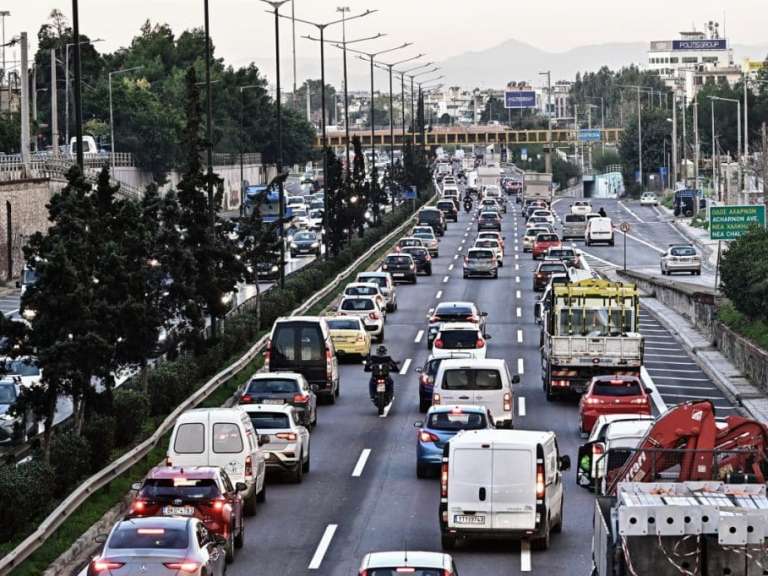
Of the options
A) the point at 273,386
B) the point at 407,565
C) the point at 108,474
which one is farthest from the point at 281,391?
the point at 407,565

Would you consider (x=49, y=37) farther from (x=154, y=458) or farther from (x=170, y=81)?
(x=154, y=458)

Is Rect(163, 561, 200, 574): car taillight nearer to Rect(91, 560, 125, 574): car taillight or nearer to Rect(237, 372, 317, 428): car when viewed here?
Rect(91, 560, 125, 574): car taillight

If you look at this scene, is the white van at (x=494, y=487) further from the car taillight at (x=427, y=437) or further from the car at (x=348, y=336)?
the car at (x=348, y=336)

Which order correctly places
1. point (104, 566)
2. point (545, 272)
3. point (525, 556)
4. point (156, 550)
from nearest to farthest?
point (104, 566) → point (156, 550) → point (525, 556) → point (545, 272)

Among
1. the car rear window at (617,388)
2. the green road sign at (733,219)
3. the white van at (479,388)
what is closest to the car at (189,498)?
the white van at (479,388)

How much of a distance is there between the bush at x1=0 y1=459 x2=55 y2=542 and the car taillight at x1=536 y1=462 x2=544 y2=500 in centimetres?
740

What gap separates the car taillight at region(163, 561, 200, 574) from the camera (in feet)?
72.5

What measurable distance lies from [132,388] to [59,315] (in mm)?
8243

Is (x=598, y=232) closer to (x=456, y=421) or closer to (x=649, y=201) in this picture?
(x=649, y=201)

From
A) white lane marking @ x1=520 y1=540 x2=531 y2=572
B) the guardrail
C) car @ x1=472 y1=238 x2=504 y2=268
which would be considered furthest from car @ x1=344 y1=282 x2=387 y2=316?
white lane marking @ x1=520 y1=540 x2=531 y2=572

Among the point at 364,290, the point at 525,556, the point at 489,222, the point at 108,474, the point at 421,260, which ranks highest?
the point at 489,222

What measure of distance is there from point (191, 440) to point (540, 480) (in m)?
6.17

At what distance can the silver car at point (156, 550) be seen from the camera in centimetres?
2195

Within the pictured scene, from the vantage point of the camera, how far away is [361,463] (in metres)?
37.3
